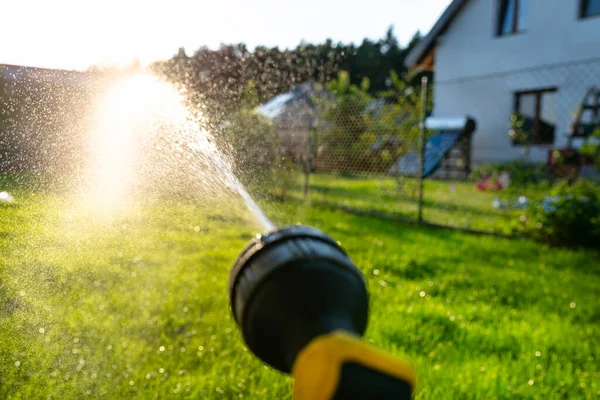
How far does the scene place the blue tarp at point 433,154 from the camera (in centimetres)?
791

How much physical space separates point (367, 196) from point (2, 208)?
7.20m

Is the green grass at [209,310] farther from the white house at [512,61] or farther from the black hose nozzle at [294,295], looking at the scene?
the white house at [512,61]

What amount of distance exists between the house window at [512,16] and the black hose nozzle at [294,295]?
1444cm

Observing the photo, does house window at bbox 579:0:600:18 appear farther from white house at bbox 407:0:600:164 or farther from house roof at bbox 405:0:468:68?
house roof at bbox 405:0:468:68

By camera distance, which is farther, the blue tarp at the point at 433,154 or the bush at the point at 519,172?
the blue tarp at the point at 433,154

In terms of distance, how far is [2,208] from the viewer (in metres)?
0.82

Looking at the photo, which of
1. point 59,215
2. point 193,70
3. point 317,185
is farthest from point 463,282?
point 317,185

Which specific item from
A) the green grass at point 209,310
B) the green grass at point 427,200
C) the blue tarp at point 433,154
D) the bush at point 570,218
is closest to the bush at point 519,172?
the green grass at point 427,200

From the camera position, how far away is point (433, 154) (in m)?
12.1

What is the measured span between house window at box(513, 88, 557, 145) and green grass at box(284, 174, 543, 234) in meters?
4.02

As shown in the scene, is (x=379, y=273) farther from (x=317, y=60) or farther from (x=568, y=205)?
(x=568, y=205)

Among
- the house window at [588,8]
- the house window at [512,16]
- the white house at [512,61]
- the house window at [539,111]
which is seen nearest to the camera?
the white house at [512,61]

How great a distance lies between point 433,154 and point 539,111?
3.30 metres

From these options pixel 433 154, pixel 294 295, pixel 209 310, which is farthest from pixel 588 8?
pixel 294 295
